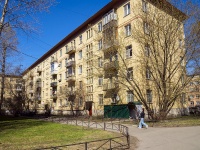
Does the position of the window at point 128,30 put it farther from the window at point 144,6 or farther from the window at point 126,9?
the window at point 144,6

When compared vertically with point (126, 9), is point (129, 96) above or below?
below

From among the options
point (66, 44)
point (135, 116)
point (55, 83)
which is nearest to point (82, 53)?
point (66, 44)

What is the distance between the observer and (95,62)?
25.2 m

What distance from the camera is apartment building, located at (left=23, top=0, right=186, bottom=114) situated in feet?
81.5

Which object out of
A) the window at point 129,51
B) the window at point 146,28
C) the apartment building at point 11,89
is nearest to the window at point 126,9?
the window at point 129,51

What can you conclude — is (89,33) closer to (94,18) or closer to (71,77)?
(94,18)

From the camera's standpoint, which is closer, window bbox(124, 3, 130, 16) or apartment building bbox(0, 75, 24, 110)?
window bbox(124, 3, 130, 16)

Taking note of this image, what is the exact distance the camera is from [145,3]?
24.1 m

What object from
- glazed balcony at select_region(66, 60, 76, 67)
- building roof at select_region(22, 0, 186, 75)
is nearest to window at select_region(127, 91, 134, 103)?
building roof at select_region(22, 0, 186, 75)

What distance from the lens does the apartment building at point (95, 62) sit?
81.5ft

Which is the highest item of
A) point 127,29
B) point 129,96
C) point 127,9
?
point 127,9

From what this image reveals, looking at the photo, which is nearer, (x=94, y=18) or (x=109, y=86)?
(x=109, y=86)

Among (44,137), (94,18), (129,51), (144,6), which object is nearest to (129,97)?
(129,51)

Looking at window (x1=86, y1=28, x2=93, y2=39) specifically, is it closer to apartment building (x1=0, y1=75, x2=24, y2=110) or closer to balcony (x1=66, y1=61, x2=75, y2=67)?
balcony (x1=66, y1=61, x2=75, y2=67)
